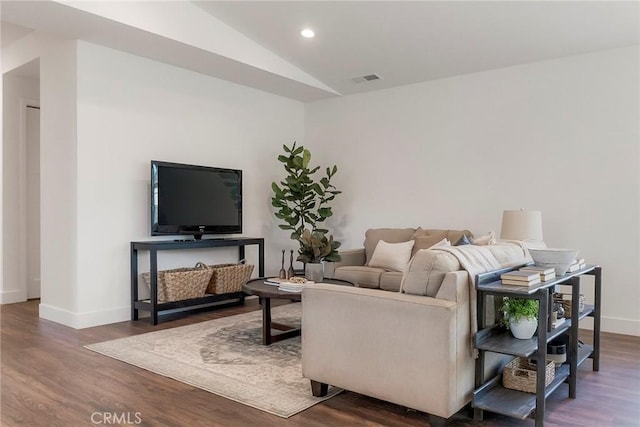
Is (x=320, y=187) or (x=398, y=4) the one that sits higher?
(x=398, y=4)

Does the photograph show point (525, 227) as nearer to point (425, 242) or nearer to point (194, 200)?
point (425, 242)

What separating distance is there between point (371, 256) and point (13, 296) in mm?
4310

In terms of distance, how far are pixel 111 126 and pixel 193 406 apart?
10.2 ft

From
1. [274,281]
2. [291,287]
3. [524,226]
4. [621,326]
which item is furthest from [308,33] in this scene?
[621,326]

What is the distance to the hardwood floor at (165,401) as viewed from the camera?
7.91ft

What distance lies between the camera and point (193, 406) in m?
2.58

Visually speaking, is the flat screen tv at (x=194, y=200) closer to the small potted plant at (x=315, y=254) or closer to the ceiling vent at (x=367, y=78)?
the small potted plant at (x=315, y=254)

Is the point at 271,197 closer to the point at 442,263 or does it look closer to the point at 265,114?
the point at 265,114

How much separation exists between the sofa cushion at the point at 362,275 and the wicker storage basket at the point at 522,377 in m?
2.26

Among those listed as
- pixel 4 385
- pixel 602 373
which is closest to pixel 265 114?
pixel 4 385

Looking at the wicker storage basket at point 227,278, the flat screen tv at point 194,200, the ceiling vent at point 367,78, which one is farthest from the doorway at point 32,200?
the ceiling vent at point 367,78

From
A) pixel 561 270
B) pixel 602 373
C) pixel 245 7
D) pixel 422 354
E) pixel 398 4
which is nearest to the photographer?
pixel 422 354

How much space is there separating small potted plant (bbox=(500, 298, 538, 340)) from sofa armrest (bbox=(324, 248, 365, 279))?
2.85 meters

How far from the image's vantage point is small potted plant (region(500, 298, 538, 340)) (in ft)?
8.03
